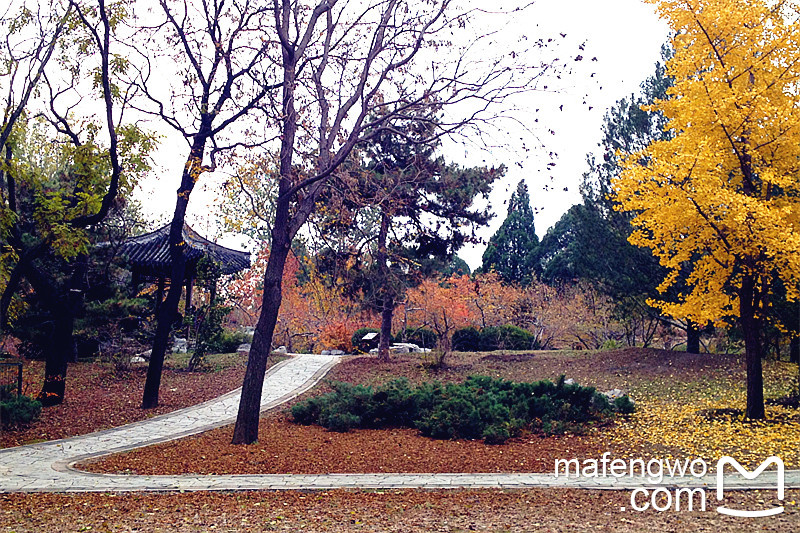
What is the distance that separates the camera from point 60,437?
9.34 meters

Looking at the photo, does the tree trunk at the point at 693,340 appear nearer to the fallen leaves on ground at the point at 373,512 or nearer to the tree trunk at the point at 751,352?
the tree trunk at the point at 751,352

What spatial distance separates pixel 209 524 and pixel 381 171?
10888 mm

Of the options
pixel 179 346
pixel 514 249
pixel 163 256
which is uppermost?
pixel 514 249

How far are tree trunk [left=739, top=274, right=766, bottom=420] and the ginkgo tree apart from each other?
15 millimetres

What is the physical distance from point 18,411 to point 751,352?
1089 cm

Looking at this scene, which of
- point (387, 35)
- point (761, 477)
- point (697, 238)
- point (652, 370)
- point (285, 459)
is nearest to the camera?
point (761, 477)

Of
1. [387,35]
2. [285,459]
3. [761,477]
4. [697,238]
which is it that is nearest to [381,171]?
[387,35]

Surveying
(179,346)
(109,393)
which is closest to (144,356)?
(179,346)

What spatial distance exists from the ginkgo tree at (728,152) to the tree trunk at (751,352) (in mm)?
15

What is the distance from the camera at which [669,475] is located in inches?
265

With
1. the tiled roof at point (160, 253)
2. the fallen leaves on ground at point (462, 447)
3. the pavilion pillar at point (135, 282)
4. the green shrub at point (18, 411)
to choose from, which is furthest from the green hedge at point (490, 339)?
the green shrub at point (18, 411)

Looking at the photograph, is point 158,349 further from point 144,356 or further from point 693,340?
point 693,340

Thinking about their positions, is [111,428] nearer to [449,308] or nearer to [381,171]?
[381,171]

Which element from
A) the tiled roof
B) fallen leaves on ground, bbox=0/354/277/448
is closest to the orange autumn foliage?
the tiled roof
